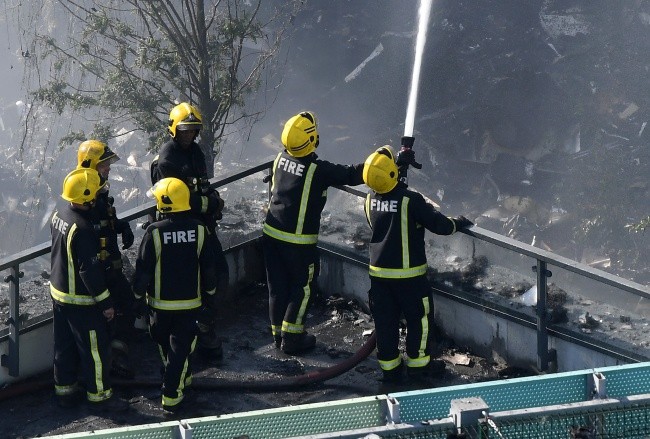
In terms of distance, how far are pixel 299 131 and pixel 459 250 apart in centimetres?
134

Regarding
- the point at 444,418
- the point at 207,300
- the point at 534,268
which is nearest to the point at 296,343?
the point at 207,300

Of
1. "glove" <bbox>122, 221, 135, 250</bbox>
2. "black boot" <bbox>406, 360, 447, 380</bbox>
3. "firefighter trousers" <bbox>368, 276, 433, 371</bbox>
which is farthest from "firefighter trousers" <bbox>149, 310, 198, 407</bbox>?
"black boot" <bbox>406, 360, 447, 380</bbox>

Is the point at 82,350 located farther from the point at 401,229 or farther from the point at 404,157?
the point at 404,157

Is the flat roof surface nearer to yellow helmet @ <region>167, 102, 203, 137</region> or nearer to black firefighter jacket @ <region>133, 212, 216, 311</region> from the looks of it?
black firefighter jacket @ <region>133, 212, 216, 311</region>

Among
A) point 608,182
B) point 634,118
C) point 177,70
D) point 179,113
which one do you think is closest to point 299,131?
point 179,113

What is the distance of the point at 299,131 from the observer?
650cm

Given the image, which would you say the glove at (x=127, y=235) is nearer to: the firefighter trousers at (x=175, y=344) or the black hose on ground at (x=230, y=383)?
the firefighter trousers at (x=175, y=344)

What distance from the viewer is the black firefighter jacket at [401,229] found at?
615 cm

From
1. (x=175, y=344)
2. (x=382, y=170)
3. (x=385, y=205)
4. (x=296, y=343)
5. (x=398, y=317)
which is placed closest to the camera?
(x=175, y=344)

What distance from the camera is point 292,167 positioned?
6609mm

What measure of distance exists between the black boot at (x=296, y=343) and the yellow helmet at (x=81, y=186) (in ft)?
5.71

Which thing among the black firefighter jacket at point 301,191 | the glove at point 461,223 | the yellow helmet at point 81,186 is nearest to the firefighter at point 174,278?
the yellow helmet at point 81,186

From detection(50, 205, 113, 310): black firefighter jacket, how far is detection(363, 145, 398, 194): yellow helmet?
65.3 inches

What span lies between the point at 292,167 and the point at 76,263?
1.58m
